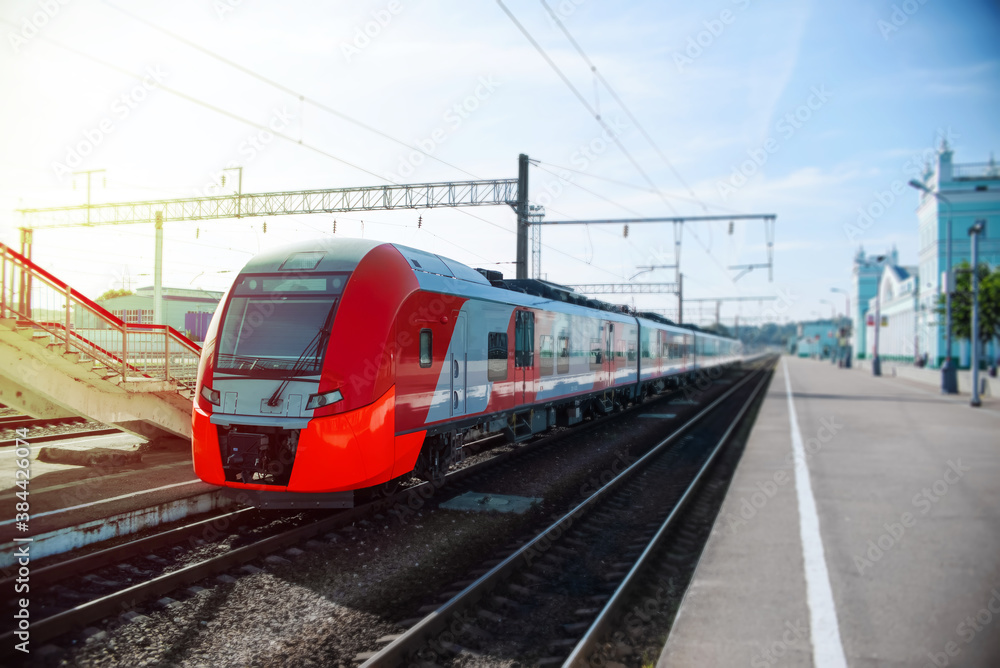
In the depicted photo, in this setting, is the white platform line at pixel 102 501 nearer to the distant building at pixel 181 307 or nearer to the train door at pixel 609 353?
the distant building at pixel 181 307

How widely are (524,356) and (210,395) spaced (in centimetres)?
603

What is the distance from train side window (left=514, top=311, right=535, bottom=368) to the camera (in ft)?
38.3

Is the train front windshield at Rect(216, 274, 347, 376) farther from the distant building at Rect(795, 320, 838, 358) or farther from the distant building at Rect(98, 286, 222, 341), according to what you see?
the distant building at Rect(795, 320, 838, 358)

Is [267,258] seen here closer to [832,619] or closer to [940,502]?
[832,619]

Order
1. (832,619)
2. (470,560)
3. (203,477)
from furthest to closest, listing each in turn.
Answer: (203,477)
(470,560)
(832,619)

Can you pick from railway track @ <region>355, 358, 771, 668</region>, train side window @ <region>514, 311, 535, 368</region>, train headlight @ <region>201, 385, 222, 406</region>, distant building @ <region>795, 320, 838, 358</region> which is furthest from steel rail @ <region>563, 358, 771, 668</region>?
distant building @ <region>795, 320, 838, 358</region>

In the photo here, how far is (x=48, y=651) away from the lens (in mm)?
4578

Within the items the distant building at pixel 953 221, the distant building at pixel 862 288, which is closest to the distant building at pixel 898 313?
the distant building at pixel 953 221

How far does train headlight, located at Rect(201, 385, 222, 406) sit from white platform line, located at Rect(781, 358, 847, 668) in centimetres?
621

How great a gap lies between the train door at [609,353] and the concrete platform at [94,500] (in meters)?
11.3

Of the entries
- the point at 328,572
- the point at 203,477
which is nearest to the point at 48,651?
the point at 328,572

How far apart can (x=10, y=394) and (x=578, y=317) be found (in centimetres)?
1106

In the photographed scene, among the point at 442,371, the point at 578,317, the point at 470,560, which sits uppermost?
the point at 578,317

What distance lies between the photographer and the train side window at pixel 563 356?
553 inches
